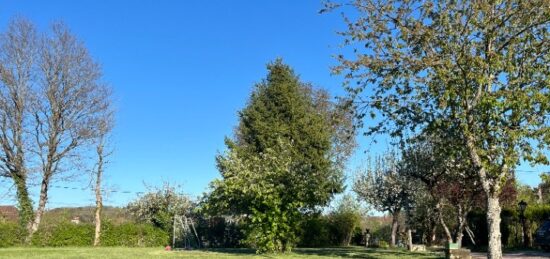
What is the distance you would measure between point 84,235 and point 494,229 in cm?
2532

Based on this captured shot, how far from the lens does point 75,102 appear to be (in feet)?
114

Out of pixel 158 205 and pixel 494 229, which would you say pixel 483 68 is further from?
pixel 158 205

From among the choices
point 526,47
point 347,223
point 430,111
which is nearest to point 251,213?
point 430,111

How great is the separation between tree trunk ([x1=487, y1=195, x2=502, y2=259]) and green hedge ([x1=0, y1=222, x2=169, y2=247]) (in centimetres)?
2303

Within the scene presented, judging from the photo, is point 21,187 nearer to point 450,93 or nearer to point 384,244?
point 384,244

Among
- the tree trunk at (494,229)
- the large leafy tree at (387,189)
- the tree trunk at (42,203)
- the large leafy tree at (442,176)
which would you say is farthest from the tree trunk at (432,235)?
the tree trunk at (42,203)

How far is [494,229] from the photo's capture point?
1570cm

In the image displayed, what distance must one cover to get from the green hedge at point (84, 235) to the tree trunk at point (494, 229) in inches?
907

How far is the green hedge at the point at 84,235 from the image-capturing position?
3138cm

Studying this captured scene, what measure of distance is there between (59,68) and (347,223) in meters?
22.0

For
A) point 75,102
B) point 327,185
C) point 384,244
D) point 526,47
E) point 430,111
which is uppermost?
point 75,102

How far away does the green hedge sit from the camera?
31.4m

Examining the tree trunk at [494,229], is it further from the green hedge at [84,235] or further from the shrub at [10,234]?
the shrub at [10,234]

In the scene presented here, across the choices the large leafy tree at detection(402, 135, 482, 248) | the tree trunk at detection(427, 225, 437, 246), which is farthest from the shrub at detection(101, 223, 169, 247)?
the large leafy tree at detection(402, 135, 482, 248)
